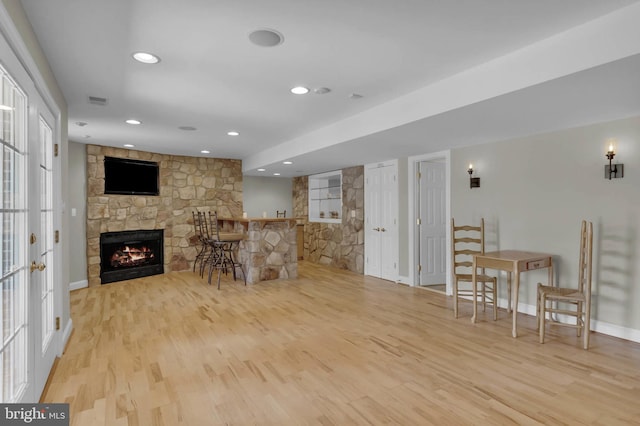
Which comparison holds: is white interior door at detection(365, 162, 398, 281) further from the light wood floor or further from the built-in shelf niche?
the light wood floor

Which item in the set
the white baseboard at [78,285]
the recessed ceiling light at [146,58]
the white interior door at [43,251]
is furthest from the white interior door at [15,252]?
the white baseboard at [78,285]

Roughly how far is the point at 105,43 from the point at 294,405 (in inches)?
106

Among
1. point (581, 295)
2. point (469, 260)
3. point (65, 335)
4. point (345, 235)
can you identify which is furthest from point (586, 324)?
point (65, 335)

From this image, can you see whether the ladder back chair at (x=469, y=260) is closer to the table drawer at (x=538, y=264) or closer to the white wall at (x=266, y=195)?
the table drawer at (x=538, y=264)

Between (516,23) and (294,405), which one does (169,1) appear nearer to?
(516,23)

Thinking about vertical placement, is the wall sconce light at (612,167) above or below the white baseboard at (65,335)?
above

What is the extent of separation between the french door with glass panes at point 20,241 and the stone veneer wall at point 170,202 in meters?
3.87

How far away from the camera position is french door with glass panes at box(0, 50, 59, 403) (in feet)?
5.54

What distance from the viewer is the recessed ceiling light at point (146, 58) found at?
98.5 inches

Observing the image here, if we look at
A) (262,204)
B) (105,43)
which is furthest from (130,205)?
(105,43)

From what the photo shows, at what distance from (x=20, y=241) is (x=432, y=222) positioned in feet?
16.9

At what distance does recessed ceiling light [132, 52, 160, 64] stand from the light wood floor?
7.77ft

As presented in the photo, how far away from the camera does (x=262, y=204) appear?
8836 mm

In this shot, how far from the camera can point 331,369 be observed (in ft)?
8.80
